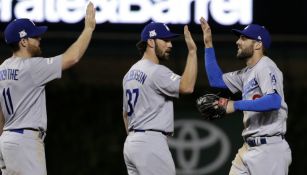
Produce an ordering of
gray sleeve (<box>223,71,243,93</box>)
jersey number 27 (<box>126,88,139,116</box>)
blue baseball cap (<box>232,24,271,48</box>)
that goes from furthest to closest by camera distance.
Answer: gray sleeve (<box>223,71,243,93</box>) → blue baseball cap (<box>232,24,271,48</box>) → jersey number 27 (<box>126,88,139,116</box>)

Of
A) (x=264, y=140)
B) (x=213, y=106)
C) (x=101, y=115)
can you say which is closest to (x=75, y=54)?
(x=213, y=106)

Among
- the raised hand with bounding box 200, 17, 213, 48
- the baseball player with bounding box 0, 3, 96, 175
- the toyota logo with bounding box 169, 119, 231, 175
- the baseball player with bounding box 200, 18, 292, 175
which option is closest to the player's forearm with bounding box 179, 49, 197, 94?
the baseball player with bounding box 200, 18, 292, 175

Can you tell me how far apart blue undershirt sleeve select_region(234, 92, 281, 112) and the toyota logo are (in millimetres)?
3887

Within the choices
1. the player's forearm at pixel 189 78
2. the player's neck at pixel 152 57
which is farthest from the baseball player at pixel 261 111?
the player's neck at pixel 152 57

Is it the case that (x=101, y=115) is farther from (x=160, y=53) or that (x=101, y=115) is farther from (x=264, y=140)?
(x=264, y=140)

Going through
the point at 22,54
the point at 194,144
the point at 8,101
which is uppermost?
the point at 22,54

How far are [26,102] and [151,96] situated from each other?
0.77 metres

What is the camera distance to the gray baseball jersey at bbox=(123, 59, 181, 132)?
5.87 meters

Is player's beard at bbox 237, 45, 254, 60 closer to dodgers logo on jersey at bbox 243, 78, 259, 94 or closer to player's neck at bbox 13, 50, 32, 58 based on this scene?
dodgers logo on jersey at bbox 243, 78, 259, 94

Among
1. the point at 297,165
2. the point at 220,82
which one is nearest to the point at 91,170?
the point at 297,165

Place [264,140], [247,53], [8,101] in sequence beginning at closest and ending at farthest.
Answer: [8,101] < [264,140] < [247,53]

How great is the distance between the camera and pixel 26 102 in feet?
18.7

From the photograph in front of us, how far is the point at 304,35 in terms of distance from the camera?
7.85 meters

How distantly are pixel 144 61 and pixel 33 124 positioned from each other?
2.72 feet
